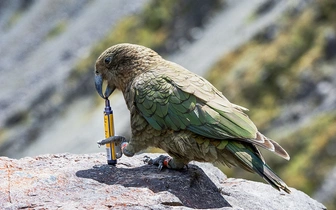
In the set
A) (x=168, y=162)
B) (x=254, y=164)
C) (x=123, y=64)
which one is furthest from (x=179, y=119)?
(x=123, y=64)

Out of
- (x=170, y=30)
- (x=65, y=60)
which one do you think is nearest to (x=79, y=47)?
(x=65, y=60)

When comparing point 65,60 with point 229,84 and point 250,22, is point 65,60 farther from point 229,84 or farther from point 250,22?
point 229,84

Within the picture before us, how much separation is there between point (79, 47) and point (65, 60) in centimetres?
227

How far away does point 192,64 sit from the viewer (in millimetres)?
52656

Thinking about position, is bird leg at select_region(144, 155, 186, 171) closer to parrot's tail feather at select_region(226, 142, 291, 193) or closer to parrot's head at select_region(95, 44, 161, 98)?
parrot's tail feather at select_region(226, 142, 291, 193)

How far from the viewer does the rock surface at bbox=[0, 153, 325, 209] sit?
9320 mm

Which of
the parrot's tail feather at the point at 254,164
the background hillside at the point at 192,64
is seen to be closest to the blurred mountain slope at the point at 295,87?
the background hillside at the point at 192,64

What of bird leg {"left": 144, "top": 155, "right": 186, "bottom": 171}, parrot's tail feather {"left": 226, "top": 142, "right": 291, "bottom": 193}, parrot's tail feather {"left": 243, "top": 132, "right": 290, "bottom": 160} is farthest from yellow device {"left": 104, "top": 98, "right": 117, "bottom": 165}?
parrot's tail feather {"left": 243, "top": 132, "right": 290, "bottom": 160}

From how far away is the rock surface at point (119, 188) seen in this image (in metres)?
9.32

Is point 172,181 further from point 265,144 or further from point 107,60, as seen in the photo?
point 107,60

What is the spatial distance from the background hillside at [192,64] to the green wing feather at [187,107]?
61.9ft

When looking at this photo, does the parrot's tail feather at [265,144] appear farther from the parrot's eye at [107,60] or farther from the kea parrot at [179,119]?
the parrot's eye at [107,60]

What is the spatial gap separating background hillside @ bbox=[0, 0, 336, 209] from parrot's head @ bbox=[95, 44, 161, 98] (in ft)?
61.2

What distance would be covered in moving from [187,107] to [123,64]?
189cm
